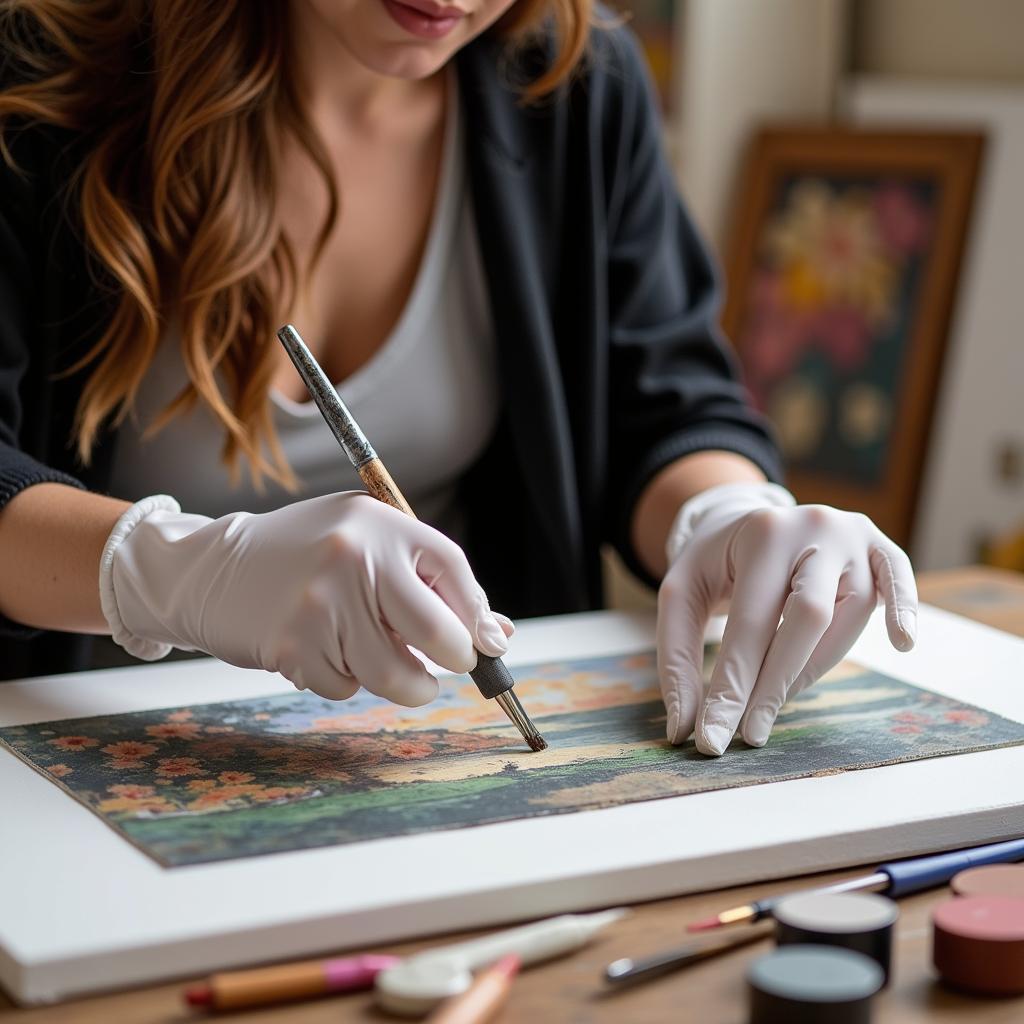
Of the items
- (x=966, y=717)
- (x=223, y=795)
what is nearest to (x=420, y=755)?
(x=223, y=795)

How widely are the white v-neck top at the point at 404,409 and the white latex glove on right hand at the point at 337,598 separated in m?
0.38

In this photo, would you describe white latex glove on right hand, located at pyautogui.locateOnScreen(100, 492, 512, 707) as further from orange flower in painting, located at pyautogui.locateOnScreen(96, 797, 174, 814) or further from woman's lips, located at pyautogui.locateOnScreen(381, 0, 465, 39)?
woman's lips, located at pyautogui.locateOnScreen(381, 0, 465, 39)

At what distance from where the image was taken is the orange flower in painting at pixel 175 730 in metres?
0.85

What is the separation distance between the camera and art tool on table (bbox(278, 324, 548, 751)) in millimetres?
832

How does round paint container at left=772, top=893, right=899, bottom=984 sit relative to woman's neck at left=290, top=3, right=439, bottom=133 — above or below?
below

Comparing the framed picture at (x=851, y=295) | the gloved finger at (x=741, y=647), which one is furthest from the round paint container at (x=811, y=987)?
the framed picture at (x=851, y=295)

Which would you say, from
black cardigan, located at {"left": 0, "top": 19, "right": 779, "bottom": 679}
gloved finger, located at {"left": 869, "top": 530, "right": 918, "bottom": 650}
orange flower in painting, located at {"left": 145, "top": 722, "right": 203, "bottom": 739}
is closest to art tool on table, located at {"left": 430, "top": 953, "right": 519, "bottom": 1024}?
orange flower in painting, located at {"left": 145, "top": 722, "right": 203, "bottom": 739}

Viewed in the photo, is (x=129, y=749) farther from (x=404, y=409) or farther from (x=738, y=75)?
(x=738, y=75)

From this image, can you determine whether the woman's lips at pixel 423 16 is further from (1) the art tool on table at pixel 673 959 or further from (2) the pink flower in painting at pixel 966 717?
(1) the art tool on table at pixel 673 959

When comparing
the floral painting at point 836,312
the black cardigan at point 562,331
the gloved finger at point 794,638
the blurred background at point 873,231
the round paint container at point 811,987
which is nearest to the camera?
the round paint container at point 811,987

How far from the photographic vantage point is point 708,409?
53.6 inches

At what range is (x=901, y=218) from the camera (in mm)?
2518

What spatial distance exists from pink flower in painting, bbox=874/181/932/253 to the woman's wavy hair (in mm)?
1536

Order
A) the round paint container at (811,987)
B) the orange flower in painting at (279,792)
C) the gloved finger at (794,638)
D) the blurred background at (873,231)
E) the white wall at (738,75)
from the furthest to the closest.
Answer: the white wall at (738,75), the blurred background at (873,231), the gloved finger at (794,638), the orange flower in painting at (279,792), the round paint container at (811,987)
